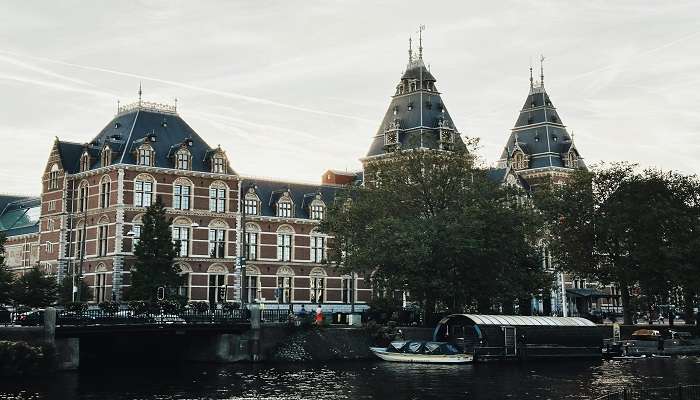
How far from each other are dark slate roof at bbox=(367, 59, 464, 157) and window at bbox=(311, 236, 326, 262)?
43.3 feet

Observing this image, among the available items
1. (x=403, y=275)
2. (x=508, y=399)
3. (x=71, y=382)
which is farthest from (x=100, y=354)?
(x=508, y=399)

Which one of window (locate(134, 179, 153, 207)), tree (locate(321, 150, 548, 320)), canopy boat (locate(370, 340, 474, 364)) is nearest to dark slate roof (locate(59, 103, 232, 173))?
window (locate(134, 179, 153, 207))

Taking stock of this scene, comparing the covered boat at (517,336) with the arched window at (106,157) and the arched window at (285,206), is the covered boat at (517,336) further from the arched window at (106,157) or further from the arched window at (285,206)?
the arched window at (106,157)

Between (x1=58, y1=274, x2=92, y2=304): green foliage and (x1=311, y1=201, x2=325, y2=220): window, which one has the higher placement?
(x1=311, y1=201, x2=325, y2=220): window

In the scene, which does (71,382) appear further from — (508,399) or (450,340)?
(450,340)

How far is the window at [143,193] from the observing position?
81.1m

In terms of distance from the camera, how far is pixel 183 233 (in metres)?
84.2

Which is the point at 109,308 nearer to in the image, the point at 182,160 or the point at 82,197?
the point at 182,160

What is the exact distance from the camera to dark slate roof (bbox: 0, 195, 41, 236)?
102 meters

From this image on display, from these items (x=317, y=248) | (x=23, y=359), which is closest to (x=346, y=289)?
(x=317, y=248)

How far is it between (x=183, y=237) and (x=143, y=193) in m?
5.77

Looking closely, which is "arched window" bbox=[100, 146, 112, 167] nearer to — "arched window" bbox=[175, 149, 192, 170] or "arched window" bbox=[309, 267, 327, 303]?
"arched window" bbox=[175, 149, 192, 170]

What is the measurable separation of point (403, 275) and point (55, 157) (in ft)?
128

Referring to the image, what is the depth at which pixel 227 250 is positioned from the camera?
8706 centimetres
